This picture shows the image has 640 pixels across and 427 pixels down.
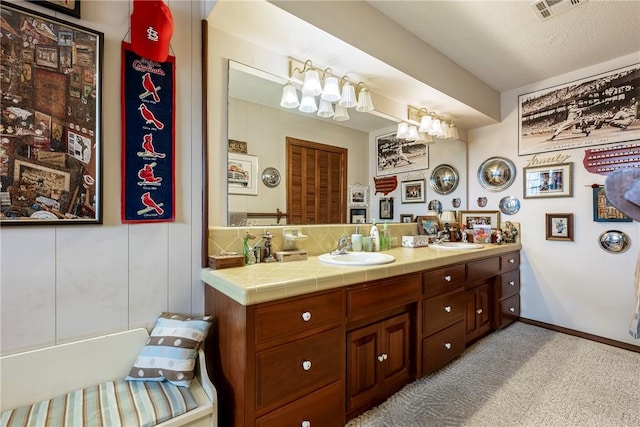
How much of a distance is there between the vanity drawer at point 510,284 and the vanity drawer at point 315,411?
203 cm

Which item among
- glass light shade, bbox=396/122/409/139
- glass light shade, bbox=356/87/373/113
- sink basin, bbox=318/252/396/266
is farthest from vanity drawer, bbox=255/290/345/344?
glass light shade, bbox=396/122/409/139

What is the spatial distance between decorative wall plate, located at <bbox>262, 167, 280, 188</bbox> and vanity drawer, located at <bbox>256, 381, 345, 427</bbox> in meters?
1.20

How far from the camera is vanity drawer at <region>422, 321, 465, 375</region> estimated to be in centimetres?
188

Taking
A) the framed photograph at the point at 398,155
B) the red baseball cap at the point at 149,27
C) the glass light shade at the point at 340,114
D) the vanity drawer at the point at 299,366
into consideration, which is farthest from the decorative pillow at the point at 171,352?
the framed photograph at the point at 398,155

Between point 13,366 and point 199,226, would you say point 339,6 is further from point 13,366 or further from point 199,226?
point 13,366

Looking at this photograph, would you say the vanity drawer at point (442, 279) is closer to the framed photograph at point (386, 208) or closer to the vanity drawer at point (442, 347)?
the vanity drawer at point (442, 347)

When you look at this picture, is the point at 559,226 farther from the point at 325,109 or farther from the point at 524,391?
the point at 325,109

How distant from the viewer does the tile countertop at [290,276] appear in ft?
3.79

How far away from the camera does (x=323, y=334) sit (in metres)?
1.34

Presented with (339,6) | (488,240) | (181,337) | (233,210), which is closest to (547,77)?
(488,240)

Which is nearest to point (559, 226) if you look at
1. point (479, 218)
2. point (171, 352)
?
point (479, 218)

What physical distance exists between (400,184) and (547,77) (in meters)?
1.80

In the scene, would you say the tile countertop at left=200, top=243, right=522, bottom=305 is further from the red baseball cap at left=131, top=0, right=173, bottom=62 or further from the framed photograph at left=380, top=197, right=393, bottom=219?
the red baseball cap at left=131, top=0, right=173, bottom=62

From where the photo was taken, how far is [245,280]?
1.23 meters
